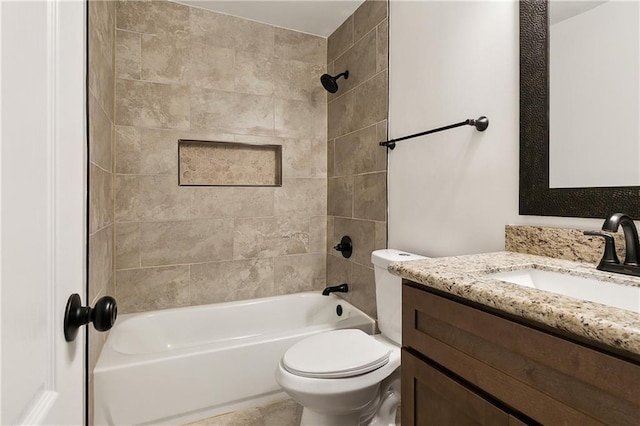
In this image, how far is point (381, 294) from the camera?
1703 millimetres

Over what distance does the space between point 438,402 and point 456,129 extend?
1136 mm

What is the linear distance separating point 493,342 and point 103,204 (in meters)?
1.79

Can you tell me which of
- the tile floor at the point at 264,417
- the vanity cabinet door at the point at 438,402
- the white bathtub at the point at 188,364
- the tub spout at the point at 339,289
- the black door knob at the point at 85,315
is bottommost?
the tile floor at the point at 264,417

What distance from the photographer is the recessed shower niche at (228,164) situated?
230cm

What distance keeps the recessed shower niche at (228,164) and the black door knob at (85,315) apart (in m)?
1.81

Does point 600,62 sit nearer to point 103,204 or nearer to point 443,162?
point 443,162

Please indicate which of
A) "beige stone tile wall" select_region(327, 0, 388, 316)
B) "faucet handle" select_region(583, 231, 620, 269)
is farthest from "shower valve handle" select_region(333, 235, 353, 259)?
"faucet handle" select_region(583, 231, 620, 269)

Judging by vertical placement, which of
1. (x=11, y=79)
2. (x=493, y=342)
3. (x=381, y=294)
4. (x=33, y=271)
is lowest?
(x=381, y=294)

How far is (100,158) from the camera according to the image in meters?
1.59

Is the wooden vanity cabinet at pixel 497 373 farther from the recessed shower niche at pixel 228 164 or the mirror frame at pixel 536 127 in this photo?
the recessed shower niche at pixel 228 164

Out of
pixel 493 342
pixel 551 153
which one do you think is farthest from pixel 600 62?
pixel 493 342

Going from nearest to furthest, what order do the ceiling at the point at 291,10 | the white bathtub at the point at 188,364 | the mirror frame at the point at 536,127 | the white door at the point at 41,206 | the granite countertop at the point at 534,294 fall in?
the white door at the point at 41,206, the granite countertop at the point at 534,294, the mirror frame at the point at 536,127, the white bathtub at the point at 188,364, the ceiling at the point at 291,10

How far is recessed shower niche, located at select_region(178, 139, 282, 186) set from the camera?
230cm

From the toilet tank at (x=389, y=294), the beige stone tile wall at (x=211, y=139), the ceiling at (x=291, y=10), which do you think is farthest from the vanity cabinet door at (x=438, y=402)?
the ceiling at (x=291, y=10)
